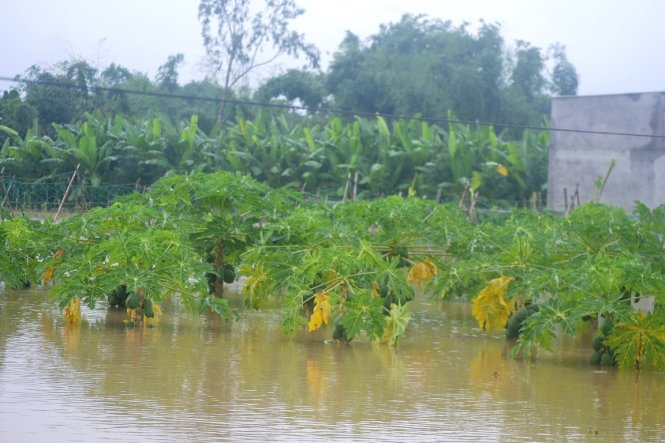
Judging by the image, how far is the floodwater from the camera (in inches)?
318

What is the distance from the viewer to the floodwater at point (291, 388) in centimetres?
808

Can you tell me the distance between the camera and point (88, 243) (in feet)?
42.9

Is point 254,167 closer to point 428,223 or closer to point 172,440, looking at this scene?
point 428,223

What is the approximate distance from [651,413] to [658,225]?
3.58 m

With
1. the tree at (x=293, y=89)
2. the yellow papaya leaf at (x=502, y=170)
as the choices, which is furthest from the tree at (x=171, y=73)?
the yellow papaya leaf at (x=502, y=170)

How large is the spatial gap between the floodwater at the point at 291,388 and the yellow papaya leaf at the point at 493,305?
0.33 meters

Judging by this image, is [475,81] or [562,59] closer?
[475,81]

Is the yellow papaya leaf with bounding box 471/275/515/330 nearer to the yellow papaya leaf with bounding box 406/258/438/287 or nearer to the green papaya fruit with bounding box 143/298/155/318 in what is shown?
the yellow papaya leaf with bounding box 406/258/438/287

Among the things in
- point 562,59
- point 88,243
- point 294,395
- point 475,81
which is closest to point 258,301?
point 88,243

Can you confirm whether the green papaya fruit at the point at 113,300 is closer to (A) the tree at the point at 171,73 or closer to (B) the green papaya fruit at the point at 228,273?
(B) the green papaya fruit at the point at 228,273

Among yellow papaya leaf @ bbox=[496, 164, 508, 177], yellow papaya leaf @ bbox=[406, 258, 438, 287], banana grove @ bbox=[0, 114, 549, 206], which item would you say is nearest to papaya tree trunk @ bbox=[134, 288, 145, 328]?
yellow papaya leaf @ bbox=[406, 258, 438, 287]

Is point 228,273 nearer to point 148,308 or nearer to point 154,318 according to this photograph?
point 154,318

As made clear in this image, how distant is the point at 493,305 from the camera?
12914mm

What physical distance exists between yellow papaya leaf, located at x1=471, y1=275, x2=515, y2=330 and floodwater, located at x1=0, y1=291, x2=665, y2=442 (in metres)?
0.33
